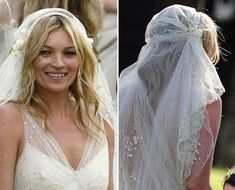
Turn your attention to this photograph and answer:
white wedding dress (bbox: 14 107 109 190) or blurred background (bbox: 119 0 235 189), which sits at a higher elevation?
blurred background (bbox: 119 0 235 189)

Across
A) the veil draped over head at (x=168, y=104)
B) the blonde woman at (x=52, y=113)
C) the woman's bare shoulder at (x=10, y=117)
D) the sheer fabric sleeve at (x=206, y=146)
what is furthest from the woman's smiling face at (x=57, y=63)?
the sheer fabric sleeve at (x=206, y=146)

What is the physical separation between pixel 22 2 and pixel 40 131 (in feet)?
1.73

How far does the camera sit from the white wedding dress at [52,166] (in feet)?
6.21

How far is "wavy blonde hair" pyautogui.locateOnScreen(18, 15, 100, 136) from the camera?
1.95 m

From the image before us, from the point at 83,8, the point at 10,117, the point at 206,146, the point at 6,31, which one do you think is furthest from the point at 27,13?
the point at 206,146

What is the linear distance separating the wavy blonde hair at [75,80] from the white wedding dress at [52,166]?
0.05 meters

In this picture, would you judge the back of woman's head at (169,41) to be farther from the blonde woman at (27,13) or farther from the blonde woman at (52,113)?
the blonde woman at (27,13)

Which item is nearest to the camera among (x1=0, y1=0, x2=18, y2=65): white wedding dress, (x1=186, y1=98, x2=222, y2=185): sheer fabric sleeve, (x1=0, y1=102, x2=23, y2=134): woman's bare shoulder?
(x1=0, y1=102, x2=23, y2=134): woman's bare shoulder

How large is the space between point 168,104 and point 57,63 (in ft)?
1.15

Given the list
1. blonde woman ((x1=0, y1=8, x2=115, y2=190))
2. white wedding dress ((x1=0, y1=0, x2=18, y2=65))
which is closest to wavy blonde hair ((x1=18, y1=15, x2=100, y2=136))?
blonde woman ((x1=0, y1=8, x2=115, y2=190))

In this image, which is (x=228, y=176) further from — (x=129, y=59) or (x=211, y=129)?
(x=129, y=59)

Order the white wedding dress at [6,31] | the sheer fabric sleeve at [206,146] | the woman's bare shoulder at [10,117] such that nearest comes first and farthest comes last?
the woman's bare shoulder at [10,117]
the sheer fabric sleeve at [206,146]
the white wedding dress at [6,31]

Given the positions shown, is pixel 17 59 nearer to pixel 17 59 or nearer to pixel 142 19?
pixel 17 59

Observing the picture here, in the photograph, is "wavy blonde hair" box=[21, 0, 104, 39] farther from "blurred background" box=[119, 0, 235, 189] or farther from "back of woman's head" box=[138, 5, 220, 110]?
"back of woman's head" box=[138, 5, 220, 110]
